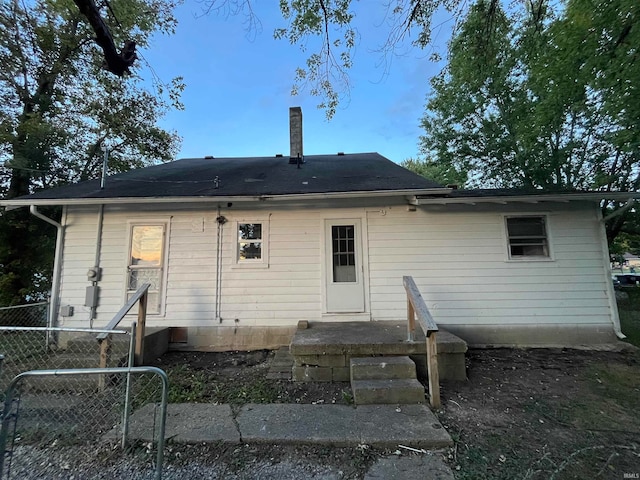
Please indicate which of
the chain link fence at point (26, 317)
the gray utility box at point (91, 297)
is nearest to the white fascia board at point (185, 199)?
the gray utility box at point (91, 297)

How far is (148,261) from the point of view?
5.86 m

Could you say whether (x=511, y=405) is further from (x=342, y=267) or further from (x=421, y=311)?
(x=342, y=267)

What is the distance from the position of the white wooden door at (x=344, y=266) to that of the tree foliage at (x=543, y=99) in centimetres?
365

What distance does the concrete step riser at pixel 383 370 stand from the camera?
3594 mm

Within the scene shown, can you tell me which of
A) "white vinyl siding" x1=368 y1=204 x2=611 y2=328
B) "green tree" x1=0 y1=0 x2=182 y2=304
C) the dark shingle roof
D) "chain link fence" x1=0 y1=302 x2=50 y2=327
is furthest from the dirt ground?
"green tree" x1=0 y1=0 x2=182 y2=304

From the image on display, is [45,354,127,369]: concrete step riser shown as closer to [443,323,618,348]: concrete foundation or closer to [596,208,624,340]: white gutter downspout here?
[443,323,618,348]: concrete foundation

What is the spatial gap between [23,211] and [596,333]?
49.6ft

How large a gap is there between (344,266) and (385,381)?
2643 millimetres

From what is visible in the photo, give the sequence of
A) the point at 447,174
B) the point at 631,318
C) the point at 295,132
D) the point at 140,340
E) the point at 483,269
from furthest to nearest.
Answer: the point at 447,174 < the point at 295,132 < the point at 631,318 < the point at 483,269 < the point at 140,340

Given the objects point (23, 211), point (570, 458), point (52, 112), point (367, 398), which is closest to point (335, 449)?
point (367, 398)

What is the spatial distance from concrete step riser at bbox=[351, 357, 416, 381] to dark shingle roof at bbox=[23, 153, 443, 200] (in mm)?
3031

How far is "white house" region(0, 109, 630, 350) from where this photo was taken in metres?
5.53

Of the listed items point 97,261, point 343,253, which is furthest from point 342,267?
point 97,261

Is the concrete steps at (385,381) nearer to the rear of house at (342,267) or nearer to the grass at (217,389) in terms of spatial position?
the grass at (217,389)
